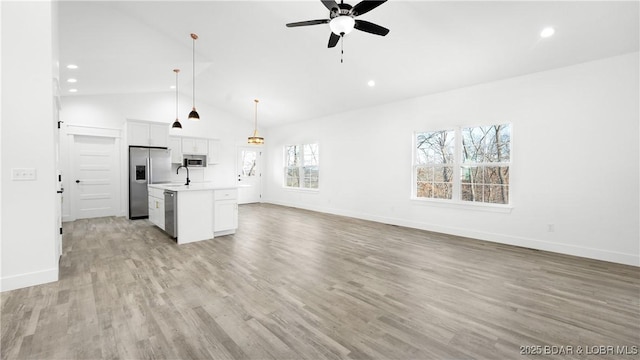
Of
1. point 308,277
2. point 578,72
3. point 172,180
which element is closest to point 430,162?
point 578,72

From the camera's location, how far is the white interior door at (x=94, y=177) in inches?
246

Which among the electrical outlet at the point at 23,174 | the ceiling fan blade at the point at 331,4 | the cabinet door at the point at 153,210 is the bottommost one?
the cabinet door at the point at 153,210

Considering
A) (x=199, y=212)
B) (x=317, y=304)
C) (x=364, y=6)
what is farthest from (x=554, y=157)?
(x=199, y=212)

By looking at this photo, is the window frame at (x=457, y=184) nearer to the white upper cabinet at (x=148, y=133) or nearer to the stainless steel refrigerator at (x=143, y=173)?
the stainless steel refrigerator at (x=143, y=173)

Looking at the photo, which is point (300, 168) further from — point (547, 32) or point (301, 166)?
point (547, 32)

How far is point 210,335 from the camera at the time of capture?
6.31 feet

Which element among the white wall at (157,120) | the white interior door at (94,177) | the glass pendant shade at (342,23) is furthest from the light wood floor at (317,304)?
the white wall at (157,120)

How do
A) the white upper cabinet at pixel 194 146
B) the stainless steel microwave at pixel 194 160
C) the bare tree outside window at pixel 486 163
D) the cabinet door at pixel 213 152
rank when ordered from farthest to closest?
the cabinet door at pixel 213 152
the white upper cabinet at pixel 194 146
the stainless steel microwave at pixel 194 160
the bare tree outside window at pixel 486 163

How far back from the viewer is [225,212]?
4.72 meters

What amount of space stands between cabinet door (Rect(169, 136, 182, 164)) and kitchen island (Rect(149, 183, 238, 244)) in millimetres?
2866

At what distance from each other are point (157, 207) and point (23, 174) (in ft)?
8.59

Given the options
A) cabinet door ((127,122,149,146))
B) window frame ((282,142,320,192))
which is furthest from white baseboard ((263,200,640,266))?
cabinet door ((127,122,149,146))

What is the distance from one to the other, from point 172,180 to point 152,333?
21.3ft

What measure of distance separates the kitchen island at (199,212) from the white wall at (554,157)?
339 centimetres
